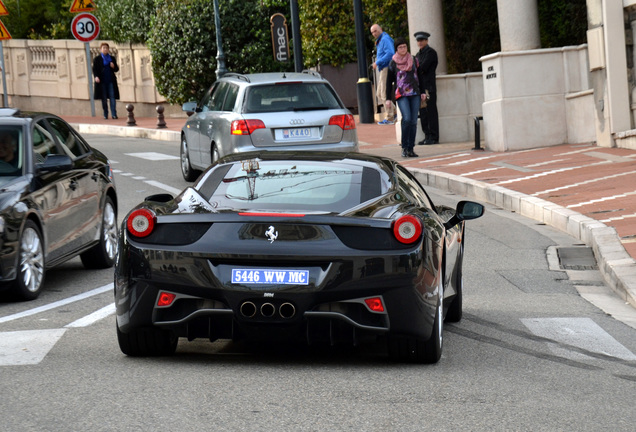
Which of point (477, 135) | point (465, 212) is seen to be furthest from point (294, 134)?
point (465, 212)

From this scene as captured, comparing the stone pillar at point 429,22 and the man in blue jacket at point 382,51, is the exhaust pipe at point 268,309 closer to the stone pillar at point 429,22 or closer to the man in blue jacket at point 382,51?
the stone pillar at point 429,22

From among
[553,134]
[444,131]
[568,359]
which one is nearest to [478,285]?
[568,359]

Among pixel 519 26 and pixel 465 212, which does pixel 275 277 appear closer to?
pixel 465 212

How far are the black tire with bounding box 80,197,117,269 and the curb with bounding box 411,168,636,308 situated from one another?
447 cm

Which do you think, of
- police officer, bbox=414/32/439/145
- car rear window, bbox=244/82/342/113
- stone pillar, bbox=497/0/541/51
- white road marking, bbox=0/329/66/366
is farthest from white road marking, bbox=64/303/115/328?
police officer, bbox=414/32/439/145

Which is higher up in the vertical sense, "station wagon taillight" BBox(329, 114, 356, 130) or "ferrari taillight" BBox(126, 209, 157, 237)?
"station wagon taillight" BBox(329, 114, 356, 130)

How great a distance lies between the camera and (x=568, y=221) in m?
13.3

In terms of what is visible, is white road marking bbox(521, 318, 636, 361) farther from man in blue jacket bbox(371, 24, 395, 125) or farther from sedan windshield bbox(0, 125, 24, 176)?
man in blue jacket bbox(371, 24, 395, 125)

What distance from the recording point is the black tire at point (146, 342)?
6.84 meters

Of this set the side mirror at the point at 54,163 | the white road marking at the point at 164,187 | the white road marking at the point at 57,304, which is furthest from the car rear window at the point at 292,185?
the white road marking at the point at 164,187

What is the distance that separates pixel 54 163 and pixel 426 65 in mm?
13726

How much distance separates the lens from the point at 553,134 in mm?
21531

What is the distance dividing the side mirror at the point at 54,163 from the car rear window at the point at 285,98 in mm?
6619

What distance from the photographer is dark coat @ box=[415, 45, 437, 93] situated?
74.6ft
